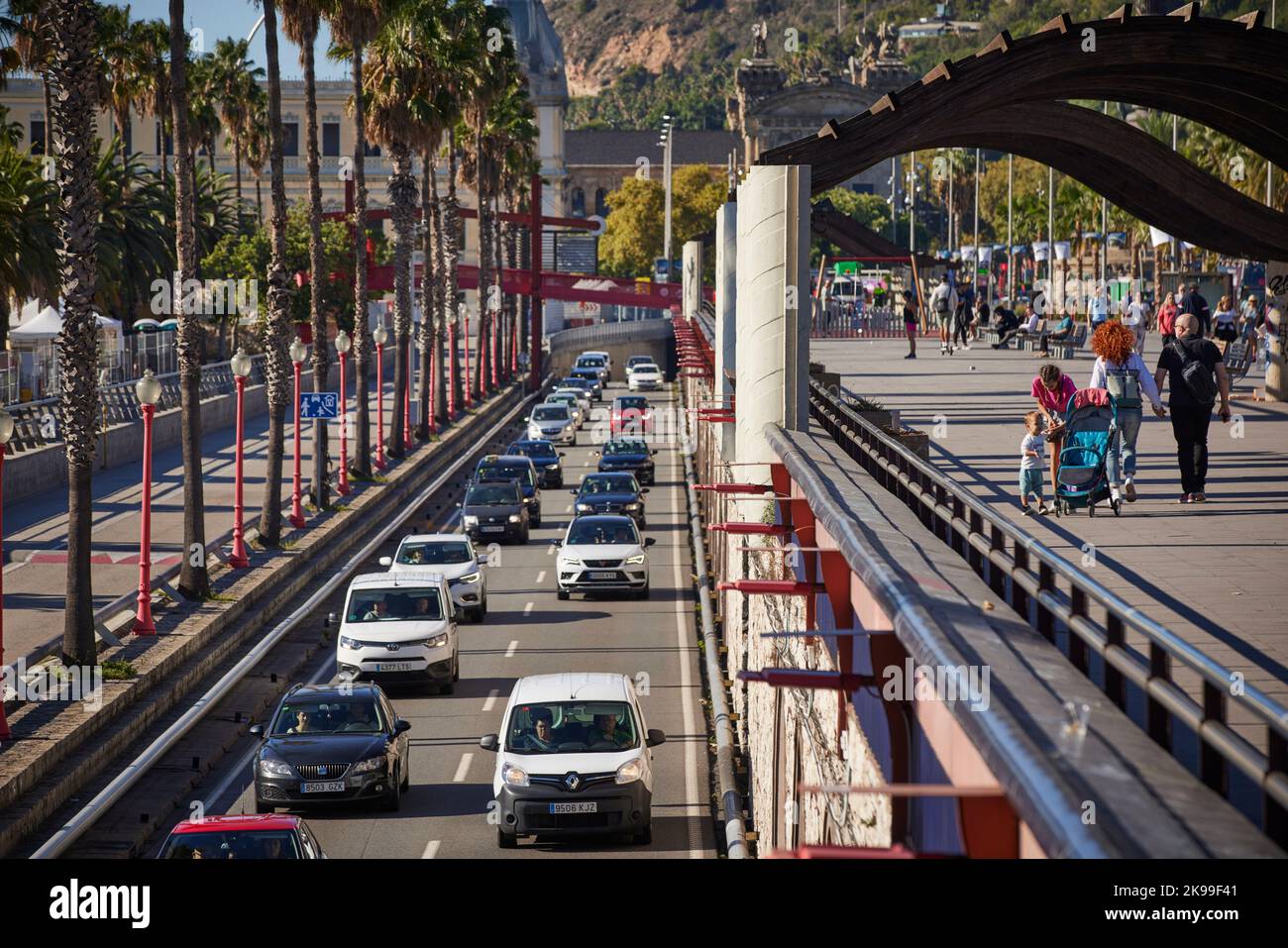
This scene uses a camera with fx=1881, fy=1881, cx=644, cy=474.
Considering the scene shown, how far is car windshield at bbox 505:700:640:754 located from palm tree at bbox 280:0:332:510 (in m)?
24.7

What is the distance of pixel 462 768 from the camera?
24.5 m

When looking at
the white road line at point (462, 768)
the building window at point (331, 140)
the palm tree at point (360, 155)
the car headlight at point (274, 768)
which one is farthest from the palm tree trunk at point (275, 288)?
the building window at point (331, 140)

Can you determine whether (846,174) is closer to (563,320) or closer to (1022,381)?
(1022,381)

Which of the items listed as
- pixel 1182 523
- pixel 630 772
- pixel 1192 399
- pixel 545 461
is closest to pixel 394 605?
pixel 630 772

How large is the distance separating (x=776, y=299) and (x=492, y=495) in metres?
26.6

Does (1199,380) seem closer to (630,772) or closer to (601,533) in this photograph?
(630,772)

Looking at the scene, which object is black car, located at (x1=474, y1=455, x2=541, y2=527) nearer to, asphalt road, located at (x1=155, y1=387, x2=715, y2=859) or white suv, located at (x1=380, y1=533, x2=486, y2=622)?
asphalt road, located at (x1=155, y1=387, x2=715, y2=859)

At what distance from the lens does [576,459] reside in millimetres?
68625

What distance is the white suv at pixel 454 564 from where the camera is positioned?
3497cm

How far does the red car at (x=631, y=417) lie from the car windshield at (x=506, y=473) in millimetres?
24079

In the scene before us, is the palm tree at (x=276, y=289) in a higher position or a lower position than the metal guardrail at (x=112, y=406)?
higher

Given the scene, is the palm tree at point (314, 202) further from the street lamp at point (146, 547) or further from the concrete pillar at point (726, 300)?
the concrete pillar at point (726, 300)

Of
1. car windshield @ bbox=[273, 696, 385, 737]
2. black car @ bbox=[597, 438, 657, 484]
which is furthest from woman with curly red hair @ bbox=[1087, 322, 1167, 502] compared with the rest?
black car @ bbox=[597, 438, 657, 484]

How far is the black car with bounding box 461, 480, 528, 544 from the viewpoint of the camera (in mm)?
45750
